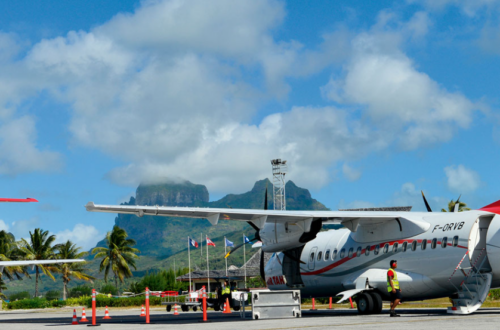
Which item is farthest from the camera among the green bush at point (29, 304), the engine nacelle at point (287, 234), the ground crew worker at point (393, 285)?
the green bush at point (29, 304)

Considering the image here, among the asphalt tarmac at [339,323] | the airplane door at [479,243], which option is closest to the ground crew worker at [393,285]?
the asphalt tarmac at [339,323]

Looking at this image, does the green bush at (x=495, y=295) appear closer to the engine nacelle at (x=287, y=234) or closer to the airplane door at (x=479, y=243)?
the engine nacelle at (x=287, y=234)

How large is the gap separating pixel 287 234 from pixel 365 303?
4.22 m

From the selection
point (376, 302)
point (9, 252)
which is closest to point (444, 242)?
point (376, 302)

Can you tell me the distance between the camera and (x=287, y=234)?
21891 millimetres

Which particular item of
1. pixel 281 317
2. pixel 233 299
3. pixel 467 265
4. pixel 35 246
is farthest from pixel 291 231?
pixel 35 246

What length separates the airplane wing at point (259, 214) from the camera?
18.0 m

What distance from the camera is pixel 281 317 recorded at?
19156mm

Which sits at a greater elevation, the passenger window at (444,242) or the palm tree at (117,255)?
the palm tree at (117,255)

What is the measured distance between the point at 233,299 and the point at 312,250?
8093mm

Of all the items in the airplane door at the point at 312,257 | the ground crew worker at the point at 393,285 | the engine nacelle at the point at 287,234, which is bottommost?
the ground crew worker at the point at 393,285

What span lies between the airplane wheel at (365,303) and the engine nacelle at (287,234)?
293cm

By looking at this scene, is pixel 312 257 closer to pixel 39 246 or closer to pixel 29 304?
pixel 29 304

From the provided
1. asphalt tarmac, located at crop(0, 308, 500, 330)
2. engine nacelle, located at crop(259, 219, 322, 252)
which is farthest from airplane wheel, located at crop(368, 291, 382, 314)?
engine nacelle, located at crop(259, 219, 322, 252)
